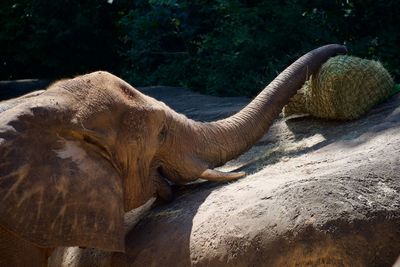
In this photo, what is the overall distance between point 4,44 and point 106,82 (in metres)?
11.3

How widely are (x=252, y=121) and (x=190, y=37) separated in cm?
638

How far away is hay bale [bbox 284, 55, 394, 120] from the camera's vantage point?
5.76 m

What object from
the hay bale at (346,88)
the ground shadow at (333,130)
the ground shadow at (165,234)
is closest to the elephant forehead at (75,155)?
the ground shadow at (165,234)

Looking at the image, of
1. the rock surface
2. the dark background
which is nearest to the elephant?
the rock surface

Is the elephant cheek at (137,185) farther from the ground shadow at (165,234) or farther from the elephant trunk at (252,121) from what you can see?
the elephant trunk at (252,121)

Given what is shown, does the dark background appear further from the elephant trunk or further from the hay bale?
the elephant trunk

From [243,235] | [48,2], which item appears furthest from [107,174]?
[48,2]

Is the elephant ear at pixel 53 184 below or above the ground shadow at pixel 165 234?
above

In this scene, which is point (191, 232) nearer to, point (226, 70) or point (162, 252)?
point (162, 252)

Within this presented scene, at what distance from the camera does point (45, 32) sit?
13.7m

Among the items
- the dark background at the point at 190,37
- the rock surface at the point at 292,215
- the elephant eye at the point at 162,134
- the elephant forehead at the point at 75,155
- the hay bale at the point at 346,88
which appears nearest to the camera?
the rock surface at the point at 292,215

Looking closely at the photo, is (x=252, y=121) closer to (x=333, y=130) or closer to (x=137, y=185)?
(x=333, y=130)

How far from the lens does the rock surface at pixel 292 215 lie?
10.7ft

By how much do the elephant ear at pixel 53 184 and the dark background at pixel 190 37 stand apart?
5.94m
